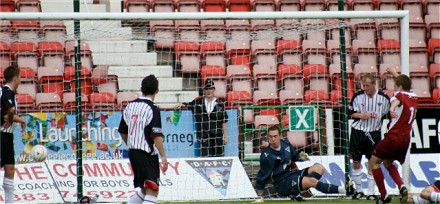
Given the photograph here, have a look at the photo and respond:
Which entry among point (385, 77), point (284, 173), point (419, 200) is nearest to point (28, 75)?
point (284, 173)

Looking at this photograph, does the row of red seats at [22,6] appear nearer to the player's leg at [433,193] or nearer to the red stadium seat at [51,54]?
the red stadium seat at [51,54]

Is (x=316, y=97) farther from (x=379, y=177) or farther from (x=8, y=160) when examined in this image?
(x=8, y=160)

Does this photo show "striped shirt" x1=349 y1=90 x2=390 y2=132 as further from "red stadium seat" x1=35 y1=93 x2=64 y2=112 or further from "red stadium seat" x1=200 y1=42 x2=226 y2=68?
"red stadium seat" x1=35 y1=93 x2=64 y2=112

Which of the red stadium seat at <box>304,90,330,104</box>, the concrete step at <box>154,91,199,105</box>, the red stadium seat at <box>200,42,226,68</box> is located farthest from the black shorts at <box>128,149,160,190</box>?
the red stadium seat at <box>200,42,226,68</box>

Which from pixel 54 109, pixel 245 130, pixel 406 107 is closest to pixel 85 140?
pixel 54 109

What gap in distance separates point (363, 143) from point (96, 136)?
12.6 feet

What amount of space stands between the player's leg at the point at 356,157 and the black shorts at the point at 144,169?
4037 mm

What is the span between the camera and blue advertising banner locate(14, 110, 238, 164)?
45.2 ft

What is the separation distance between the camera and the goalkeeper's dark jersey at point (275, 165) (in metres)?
13.1

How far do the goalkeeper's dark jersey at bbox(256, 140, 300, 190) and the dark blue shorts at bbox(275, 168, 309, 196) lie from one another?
6cm

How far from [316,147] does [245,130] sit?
1096mm

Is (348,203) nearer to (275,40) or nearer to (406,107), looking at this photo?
(406,107)

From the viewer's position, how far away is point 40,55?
14711 millimetres

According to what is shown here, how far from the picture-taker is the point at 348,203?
41.5 ft
